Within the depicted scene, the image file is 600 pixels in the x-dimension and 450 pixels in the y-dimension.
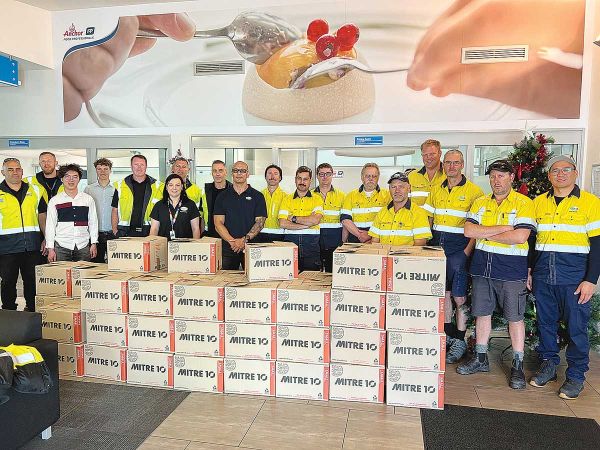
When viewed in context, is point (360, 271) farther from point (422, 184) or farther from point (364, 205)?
point (422, 184)

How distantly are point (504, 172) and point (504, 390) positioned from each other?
5.12ft

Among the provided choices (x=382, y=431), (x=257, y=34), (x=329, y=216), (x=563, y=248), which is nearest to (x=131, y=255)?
(x=329, y=216)

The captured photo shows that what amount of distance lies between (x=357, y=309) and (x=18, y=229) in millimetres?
3351

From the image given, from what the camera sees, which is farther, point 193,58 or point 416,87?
point 193,58

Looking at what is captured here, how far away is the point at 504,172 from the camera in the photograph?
3.17 m

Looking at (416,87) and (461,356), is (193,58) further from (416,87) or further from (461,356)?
(461,356)

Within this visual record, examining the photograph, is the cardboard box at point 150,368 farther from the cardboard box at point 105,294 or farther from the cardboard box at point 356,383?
the cardboard box at point 356,383

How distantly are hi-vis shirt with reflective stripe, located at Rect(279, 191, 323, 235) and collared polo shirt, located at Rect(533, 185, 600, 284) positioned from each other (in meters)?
1.86

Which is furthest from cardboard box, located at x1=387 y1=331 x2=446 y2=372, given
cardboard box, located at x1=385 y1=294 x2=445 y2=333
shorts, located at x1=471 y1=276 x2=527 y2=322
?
shorts, located at x1=471 y1=276 x2=527 y2=322

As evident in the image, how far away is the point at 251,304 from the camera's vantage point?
303 cm

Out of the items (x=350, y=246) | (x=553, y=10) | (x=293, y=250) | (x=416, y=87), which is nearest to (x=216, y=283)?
(x=293, y=250)

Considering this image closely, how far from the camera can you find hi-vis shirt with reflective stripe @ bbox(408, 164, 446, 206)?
393cm

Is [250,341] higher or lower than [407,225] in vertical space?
lower

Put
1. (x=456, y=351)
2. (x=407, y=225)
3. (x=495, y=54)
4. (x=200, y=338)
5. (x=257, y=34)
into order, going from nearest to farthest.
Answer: (x=200, y=338) → (x=407, y=225) → (x=456, y=351) → (x=495, y=54) → (x=257, y=34)
